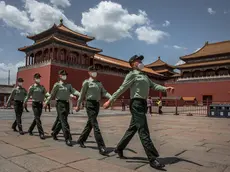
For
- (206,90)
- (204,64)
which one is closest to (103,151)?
(206,90)

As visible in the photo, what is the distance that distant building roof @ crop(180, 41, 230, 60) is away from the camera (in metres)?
33.1

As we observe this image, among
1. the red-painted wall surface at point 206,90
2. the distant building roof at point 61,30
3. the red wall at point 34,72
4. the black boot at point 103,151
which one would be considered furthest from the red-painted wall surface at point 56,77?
the black boot at point 103,151

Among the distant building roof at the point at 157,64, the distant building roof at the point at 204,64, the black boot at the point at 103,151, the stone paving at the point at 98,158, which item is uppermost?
the distant building roof at the point at 157,64

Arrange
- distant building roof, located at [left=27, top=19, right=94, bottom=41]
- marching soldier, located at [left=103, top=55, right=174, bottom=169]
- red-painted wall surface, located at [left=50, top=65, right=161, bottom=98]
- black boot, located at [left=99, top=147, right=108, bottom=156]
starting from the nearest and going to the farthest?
1. marching soldier, located at [left=103, top=55, right=174, bottom=169]
2. black boot, located at [left=99, top=147, right=108, bottom=156]
3. red-painted wall surface, located at [left=50, top=65, right=161, bottom=98]
4. distant building roof, located at [left=27, top=19, right=94, bottom=41]

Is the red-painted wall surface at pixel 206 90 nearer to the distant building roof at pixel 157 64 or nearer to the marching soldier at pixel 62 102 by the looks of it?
the distant building roof at pixel 157 64

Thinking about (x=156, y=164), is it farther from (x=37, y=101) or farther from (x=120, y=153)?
(x=37, y=101)

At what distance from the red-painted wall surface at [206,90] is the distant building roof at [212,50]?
4879mm

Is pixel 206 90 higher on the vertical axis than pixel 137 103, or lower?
higher

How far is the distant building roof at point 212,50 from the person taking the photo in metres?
33.1

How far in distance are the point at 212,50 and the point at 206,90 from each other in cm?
718

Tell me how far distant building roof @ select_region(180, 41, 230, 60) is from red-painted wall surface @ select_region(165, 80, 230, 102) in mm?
4879

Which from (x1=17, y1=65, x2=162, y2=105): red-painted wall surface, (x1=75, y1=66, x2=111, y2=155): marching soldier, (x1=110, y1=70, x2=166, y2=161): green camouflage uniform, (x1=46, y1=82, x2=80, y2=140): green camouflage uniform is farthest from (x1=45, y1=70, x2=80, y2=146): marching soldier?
(x1=17, y1=65, x2=162, y2=105): red-painted wall surface

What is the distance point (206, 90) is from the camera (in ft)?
105

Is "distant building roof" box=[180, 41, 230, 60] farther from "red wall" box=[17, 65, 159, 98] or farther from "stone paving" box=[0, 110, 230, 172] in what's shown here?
"stone paving" box=[0, 110, 230, 172]
